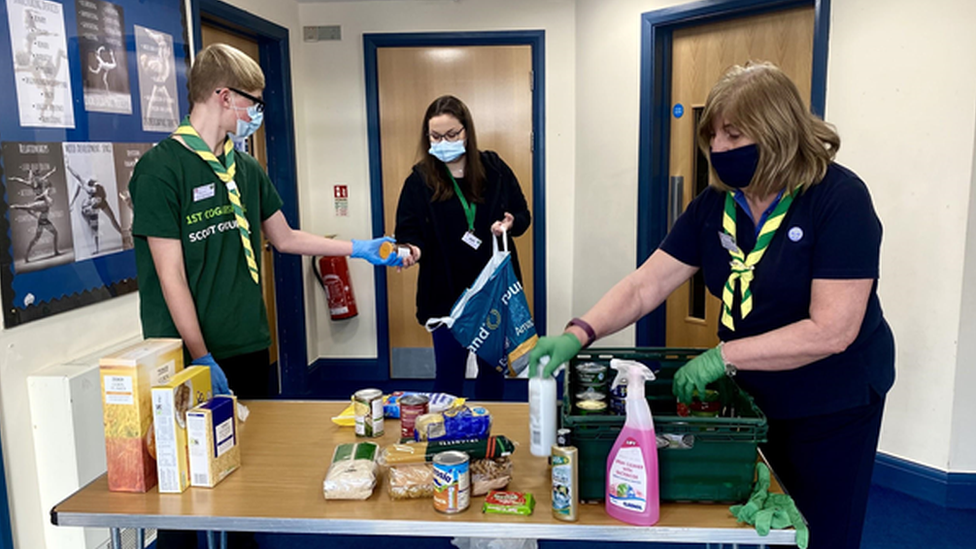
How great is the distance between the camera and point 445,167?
291cm

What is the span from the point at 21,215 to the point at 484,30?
2.85 m

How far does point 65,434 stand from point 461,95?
292 cm

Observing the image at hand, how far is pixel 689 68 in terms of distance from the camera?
370cm


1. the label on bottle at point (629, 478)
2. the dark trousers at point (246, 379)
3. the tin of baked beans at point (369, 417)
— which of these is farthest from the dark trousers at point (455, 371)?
the label on bottle at point (629, 478)

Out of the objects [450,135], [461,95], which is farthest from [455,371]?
[461,95]

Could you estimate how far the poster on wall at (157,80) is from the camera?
8.54 ft

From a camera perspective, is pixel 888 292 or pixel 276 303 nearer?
pixel 888 292

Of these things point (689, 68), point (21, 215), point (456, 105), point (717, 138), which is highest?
point (689, 68)

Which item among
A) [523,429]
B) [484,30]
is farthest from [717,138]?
[484,30]

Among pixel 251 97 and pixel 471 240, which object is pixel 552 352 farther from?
pixel 471 240

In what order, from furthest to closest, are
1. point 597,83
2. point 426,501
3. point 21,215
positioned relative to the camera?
point 597,83 → point 21,215 → point 426,501

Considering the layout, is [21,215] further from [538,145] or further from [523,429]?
[538,145]

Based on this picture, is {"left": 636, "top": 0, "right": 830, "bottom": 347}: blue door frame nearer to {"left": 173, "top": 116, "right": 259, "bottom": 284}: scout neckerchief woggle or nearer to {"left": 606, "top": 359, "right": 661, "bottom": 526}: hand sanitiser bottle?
{"left": 173, "top": 116, "right": 259, "bottom": 284}: scout neckerchief woggle

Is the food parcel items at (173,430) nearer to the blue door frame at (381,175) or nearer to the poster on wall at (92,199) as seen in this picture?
the poster on wall at (92,199)
